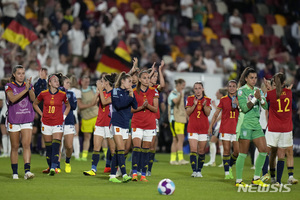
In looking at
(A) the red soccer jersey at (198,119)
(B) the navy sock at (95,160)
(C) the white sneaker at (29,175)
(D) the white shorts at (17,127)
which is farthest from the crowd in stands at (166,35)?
(C) the white sneaker at (29,175)

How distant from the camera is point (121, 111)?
463 inches

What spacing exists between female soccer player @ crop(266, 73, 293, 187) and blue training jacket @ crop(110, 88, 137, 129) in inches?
112

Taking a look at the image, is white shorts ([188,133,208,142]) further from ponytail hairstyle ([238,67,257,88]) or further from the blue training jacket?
ponytail hairstyle ([238,67,257,88])

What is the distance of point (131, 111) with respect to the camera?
40.2 ft

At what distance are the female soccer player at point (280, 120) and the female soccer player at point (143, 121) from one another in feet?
8.06

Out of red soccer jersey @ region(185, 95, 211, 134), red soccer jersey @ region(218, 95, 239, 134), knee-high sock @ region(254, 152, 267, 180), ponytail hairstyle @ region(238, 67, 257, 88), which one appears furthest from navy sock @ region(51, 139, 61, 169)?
knee-high sock @ region(254, 152, 267, 180)

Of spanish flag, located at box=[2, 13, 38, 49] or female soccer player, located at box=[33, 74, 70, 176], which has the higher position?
spanish flag, located at box=[2, 13, 38, 49]

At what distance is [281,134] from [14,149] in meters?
5.57

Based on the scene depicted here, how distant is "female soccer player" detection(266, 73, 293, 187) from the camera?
1157 cm

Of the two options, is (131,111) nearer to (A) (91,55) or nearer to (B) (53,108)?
(B) (53,108)

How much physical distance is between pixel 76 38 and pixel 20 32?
9.26ft

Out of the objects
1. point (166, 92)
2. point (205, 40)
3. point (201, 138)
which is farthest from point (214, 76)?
point (201, 138)

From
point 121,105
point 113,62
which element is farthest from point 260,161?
point 113,62

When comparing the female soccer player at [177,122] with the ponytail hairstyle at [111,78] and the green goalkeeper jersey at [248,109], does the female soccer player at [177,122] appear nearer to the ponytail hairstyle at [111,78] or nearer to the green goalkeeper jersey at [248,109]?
the ponytail hairstyle at [111,78]
